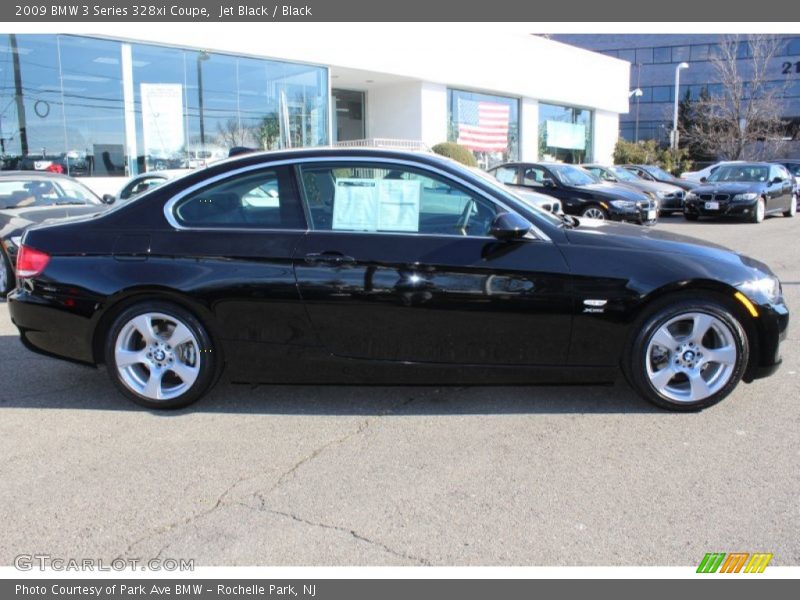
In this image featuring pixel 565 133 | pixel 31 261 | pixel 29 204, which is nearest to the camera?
pixel 31 261

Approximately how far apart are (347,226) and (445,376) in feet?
3.72

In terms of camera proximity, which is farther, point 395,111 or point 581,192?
point 395,111

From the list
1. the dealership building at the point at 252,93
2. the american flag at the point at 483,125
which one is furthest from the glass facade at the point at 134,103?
the american flag at the point at 483,125

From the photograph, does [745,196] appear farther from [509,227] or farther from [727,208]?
[509,227]

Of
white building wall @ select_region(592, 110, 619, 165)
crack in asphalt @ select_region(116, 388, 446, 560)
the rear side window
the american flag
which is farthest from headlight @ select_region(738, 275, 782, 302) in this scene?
white building wall @ select_region(592, 110, 619, 165)

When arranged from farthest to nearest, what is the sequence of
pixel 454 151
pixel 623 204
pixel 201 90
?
pixel 454 151, pixel 201 90, pixel 623 204

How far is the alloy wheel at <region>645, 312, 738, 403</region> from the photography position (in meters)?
4.23

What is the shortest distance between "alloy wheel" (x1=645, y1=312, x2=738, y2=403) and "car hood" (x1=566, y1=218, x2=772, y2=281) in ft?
1.11

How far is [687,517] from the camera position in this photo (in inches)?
123

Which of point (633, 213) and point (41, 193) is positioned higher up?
point (41, 193)

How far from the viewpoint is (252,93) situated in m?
20.2

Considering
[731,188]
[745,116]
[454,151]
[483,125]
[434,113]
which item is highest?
[745,116]

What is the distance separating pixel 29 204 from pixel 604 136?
3627 cm

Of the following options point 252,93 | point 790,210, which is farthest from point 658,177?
point 252,93
